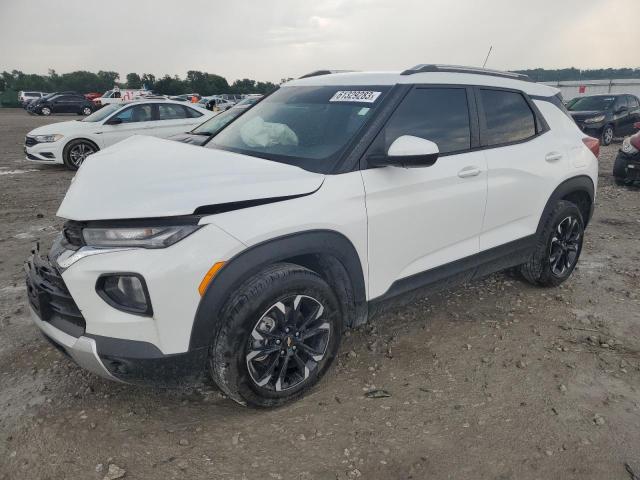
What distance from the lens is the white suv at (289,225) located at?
Answer: 2.22 meters

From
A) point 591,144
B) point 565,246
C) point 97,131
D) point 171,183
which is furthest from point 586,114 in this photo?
point 171,183

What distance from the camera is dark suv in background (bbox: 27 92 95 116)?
33625 millimetres

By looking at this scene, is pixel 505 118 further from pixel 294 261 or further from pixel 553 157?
pixel 294 261

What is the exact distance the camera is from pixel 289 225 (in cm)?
247

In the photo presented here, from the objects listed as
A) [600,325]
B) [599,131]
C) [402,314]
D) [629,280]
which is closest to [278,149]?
[402,314]

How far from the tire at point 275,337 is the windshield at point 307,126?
68 cm

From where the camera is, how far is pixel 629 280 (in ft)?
15.0

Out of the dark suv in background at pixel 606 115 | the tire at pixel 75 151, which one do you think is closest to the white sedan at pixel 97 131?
the tire at pixel 75 151

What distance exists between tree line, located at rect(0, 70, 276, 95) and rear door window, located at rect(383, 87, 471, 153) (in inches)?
2616

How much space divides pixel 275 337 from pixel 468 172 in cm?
168

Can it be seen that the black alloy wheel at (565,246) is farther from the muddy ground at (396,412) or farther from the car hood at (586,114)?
the car hood at (586,114)

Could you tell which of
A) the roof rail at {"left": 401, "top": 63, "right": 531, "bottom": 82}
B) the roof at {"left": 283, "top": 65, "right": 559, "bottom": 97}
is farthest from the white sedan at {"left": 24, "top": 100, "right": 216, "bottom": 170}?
the roof rail at {"left": 401, "top": 63, "right": 531, "bottom": 82}

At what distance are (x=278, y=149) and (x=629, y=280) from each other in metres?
3.62

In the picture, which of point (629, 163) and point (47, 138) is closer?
point (629, 163)
